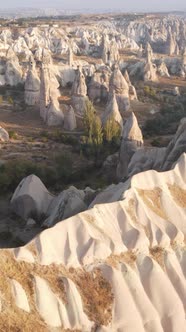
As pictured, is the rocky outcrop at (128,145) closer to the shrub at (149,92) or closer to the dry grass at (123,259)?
the dry grass at (123,259)

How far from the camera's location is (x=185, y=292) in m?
11.0

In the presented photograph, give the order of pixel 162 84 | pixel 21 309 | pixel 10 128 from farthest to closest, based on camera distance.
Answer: pixel 162 84
pixel 10 128
pixel 21 309

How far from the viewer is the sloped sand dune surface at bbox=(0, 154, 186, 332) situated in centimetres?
947

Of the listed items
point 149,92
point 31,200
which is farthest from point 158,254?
point 149,92

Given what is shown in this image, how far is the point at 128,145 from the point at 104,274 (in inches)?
518

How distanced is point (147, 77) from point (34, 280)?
45024 mm

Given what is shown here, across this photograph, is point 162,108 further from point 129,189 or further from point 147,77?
point 129,189

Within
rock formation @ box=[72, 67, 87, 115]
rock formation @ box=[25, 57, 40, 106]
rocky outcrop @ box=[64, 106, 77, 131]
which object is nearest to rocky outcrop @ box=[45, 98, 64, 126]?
rocky outcrop @ box=[64, 106, 77, 131]

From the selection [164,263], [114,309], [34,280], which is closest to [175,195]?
[164,263]

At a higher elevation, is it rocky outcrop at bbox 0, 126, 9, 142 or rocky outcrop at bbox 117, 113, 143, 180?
rocky outcrop at bbox 117, 113, 143, 180

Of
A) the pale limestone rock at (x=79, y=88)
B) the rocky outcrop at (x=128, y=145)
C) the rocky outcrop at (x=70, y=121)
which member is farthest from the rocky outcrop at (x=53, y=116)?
the rocky outcrop at (x=128, y=145)

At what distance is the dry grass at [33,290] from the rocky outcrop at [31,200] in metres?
8.15

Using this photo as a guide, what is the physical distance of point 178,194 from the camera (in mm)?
13492

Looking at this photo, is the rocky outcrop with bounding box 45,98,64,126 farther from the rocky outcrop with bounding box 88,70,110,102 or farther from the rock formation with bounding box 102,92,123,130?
the rocky outcrop with bounding box 88,70,110,102
